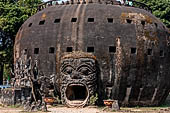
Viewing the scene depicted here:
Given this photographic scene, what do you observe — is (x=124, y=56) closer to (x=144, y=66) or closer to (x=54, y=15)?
(x=144, y=66)

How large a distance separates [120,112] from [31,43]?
10.3 meters

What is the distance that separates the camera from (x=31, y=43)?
1150 inches

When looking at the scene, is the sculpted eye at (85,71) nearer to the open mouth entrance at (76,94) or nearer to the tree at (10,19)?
the open mouth entrance at (76,94)

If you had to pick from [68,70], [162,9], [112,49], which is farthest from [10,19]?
[162,9]

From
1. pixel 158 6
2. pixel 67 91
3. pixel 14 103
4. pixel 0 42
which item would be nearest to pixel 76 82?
pixel 67 91

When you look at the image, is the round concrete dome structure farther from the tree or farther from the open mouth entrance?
the tree

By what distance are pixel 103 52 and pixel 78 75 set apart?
2778mm

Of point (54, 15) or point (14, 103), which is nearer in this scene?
point (14, 103)

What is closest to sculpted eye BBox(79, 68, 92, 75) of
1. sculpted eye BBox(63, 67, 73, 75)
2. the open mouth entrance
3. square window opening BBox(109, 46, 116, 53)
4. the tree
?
sculpted eye BBox(63, 67, 73, 75)

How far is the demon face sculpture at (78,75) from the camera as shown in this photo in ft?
86.8

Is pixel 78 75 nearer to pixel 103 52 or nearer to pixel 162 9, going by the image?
pixel 103 52

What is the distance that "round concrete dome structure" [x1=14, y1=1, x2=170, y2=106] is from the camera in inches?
1062

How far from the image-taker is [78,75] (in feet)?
86.8

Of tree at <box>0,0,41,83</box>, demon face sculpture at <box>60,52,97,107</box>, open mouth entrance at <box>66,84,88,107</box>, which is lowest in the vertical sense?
open mouth entrance at <box>66,84,88,107</box>
